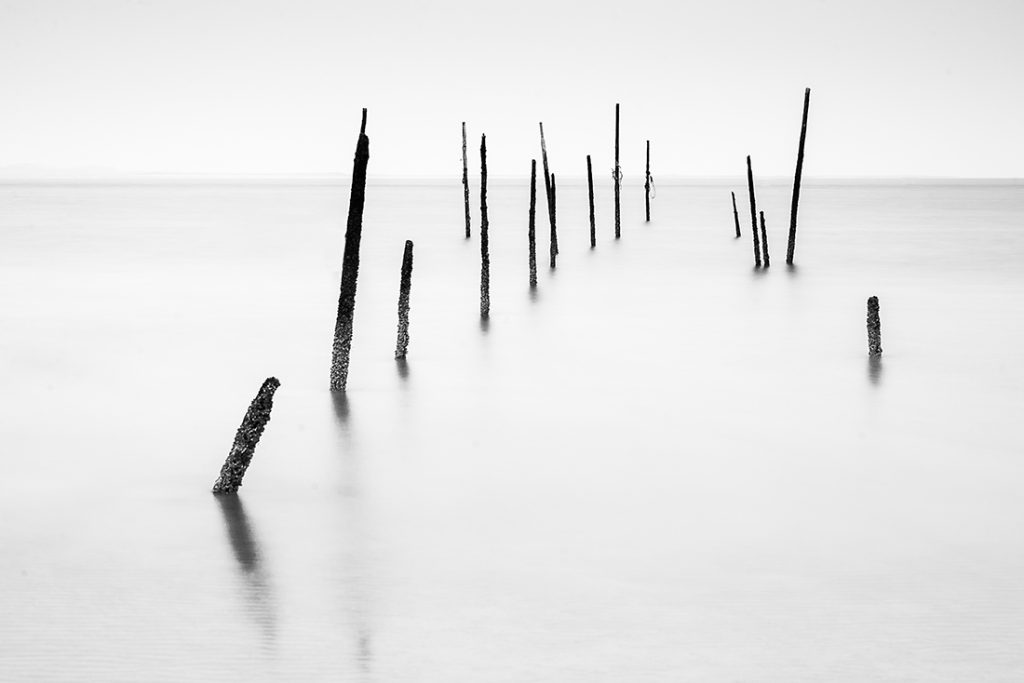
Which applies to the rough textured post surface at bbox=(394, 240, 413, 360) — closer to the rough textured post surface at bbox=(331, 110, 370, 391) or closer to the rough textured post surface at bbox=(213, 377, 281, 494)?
the rough textured post surface at bbox=(331, 110, 370, 391)

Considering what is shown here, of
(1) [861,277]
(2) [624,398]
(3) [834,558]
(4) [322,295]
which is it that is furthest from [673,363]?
(1) [861,277]

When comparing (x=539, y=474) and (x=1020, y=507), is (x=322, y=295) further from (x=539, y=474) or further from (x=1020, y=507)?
(x=1020, y=507)

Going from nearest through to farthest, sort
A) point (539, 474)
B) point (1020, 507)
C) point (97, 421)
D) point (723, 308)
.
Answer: point (1020, 507)
point (539, 474)
point (97, 421)
point (723, 308)

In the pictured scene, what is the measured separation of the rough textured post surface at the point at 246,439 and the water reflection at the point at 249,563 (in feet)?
0.35

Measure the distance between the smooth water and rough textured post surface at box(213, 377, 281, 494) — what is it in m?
0.22

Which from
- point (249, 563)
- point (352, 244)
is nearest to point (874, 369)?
point (352, 244)

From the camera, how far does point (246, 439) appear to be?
7930 mm

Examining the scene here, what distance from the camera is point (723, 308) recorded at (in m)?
21.5

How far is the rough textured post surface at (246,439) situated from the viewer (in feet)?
25.4

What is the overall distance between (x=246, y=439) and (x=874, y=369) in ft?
28.4

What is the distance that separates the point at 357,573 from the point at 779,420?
5.55m

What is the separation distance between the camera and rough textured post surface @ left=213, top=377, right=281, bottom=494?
7742 mm

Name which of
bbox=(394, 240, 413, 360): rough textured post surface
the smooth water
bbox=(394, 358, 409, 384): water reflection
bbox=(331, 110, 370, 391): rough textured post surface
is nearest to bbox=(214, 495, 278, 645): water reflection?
the smooth water

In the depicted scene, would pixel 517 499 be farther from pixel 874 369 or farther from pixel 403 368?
pixel 874 369
